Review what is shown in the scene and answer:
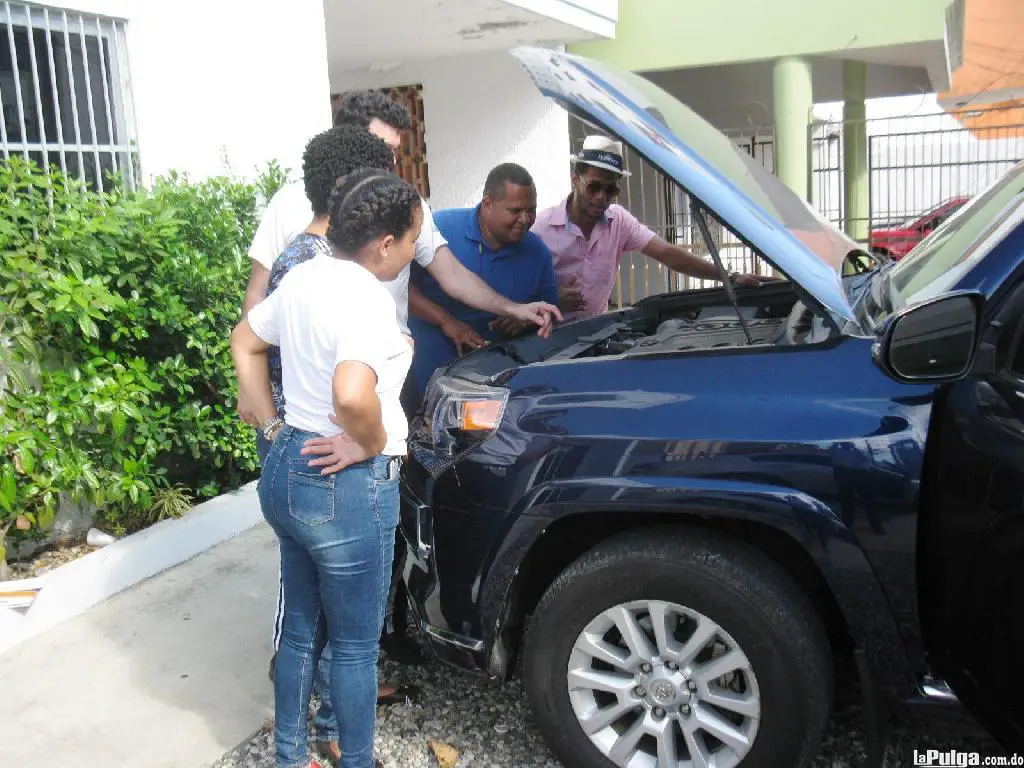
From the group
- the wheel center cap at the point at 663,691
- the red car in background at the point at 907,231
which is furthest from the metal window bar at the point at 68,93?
the red car in background at the point at 907,231

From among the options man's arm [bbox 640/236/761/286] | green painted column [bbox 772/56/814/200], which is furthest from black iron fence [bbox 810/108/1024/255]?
man's arm [bbox 640/236/761/286]

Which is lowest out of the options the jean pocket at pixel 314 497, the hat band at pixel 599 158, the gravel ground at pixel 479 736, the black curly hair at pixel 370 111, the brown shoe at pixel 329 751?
the gravel ground at pixel 479 736

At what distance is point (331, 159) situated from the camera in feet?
9.17

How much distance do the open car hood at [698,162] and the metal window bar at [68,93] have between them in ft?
8.83

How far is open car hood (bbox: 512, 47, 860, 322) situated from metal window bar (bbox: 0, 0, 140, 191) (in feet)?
8.83

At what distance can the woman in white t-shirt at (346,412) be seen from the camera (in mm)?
2344

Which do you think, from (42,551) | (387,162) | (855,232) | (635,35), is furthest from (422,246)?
(855,232)

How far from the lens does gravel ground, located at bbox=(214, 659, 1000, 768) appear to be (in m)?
2.91

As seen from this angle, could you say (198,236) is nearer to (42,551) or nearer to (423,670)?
(42,551)

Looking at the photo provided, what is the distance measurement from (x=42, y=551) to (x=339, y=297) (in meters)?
3.05

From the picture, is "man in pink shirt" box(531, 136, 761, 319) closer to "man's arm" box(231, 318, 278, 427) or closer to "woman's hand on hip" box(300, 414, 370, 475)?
"man's arm" box(231, 318, 278, 427)

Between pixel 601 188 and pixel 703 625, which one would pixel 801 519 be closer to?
pixel 703 625

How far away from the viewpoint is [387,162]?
2.95 metres

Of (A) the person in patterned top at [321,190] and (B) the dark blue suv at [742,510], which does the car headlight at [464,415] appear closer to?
(B) the dark blue suv at [742,510]
